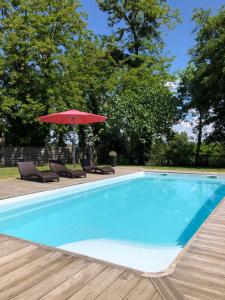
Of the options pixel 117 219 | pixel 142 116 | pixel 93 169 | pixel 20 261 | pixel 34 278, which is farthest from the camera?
pixel 142 116

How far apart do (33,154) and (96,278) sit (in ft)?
51.0

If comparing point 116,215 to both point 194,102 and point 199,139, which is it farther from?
point 199,139

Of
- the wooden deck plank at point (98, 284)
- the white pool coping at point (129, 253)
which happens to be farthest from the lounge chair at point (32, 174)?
the wooden deck plank at point (98, 284)

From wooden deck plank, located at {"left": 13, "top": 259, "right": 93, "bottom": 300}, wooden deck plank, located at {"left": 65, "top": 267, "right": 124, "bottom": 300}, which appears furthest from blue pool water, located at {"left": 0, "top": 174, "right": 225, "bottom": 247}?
wooden deck plank, located at {"left": 65, "top": 267, "right": 124, "bottom": 300}

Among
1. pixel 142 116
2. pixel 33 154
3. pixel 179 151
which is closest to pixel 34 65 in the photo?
pixel 33 154

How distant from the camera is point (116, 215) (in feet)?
25.2

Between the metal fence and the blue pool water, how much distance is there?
26.0 ft

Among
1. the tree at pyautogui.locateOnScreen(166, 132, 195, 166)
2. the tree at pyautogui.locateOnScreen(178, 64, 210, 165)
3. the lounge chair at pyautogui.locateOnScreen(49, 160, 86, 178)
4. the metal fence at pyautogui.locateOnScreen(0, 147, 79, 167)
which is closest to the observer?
the lounge chair at pyautogui.locateOnScreen(49, 160, 86, 178)

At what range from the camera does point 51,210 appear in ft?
25.6

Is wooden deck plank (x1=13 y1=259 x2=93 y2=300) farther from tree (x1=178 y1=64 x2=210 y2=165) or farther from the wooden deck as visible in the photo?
tree (x1=178 y1=64 x2=210 y2=165)

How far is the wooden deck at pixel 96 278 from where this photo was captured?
2.74 metres

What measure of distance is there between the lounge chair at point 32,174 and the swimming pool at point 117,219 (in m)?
1.07

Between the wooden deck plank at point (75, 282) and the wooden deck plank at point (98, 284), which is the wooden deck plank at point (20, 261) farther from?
the wooden deck plank at point (98, 284)

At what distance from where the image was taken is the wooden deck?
8.98 ft
